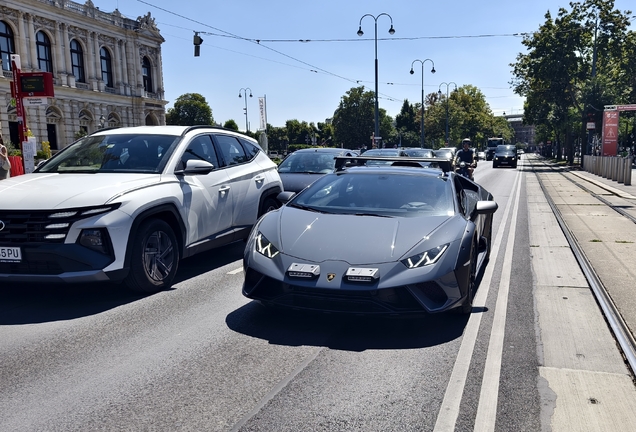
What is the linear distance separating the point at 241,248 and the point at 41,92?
10849mm

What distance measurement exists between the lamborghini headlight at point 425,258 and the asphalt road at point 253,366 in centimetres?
59

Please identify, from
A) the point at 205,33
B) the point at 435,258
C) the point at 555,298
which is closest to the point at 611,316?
the point at 555,298

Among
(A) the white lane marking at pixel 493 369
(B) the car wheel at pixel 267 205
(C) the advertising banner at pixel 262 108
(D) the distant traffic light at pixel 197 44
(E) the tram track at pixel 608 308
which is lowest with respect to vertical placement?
(E) the tram track at pixel 608 308

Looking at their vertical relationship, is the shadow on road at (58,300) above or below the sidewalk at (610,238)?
above

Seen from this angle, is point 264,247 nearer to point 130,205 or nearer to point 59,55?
point 130,205

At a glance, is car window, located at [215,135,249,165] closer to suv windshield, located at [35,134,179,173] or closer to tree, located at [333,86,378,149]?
suv windshield, located at [35,134,179,173]

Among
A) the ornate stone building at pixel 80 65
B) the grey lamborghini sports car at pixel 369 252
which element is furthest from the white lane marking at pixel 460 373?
the ornate stone building at pixel 80 65

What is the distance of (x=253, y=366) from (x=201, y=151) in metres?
A: 3.76

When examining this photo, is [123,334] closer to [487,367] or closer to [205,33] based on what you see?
[487,367]

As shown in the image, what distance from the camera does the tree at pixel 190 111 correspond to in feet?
336

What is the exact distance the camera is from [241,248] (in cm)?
880

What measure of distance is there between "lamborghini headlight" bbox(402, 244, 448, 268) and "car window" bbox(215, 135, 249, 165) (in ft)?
12.2

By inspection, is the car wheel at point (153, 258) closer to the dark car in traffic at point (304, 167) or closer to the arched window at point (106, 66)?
the dark car in traffic at point (304, 167)

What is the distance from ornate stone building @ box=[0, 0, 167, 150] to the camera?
5434 cm
